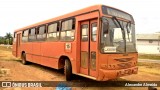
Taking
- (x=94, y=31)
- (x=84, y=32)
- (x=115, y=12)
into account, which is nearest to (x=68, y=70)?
(x=84, y=32)

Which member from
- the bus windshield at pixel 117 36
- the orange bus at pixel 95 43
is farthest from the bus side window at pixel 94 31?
the bus windshield at pixel 117 36

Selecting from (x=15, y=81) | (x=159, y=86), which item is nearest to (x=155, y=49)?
(x=159, y=86)

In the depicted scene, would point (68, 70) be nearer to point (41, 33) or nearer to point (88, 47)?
point (88, 47)

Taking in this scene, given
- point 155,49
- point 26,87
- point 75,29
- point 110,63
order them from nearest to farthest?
1. point 110,63
2. point 26,87
3. point 75,29
4. point 155,49

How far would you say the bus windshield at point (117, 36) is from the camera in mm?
7797

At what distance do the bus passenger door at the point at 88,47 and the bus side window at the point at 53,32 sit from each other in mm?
2471

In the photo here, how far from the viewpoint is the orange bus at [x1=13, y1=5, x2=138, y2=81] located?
7762 millimetres

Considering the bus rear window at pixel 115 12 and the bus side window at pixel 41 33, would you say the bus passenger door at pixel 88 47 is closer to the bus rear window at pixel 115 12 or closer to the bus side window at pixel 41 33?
the bus rear window at pixel 115 12

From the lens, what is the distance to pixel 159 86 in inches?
377

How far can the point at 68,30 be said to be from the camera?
1010 cm

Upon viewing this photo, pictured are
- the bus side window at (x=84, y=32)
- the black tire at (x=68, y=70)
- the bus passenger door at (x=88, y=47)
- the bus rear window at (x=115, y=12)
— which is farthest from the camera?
the black tire at (x=68, y=70)

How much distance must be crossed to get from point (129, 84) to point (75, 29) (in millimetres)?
3584

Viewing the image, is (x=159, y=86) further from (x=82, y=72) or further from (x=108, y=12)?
(x=108, y=12)

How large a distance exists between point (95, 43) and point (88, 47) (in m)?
0.56
